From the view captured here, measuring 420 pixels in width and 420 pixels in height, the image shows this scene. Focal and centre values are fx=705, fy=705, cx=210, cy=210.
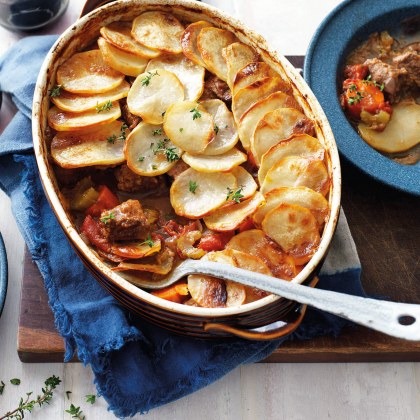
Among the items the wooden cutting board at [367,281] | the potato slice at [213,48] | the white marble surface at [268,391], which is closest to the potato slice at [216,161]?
the potato slice at [213,48]

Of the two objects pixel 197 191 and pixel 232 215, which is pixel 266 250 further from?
pixel 197 191

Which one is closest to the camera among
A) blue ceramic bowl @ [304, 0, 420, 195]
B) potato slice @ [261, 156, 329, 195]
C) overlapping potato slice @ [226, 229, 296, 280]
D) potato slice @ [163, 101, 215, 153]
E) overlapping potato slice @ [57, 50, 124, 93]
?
overlapping potato slice @ [226, 229, 296, 280]

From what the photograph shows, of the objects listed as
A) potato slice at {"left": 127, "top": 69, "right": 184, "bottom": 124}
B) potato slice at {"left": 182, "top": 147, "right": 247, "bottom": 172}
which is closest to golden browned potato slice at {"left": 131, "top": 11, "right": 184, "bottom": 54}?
potato slice at {"left": 127, "top": 69, "right": 184, "bottom": 124}

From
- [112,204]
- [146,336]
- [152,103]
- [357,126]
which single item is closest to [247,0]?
[357,126]

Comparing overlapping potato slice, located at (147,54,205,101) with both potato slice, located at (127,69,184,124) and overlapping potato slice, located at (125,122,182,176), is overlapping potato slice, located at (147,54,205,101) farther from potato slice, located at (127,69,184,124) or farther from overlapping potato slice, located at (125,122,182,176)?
overlapping potato slice, located at (125,122,182,176)

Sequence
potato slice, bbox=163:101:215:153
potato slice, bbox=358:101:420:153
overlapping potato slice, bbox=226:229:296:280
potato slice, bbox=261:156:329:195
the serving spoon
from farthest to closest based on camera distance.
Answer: potato slice, bbox=358:101:420:153 < potato slice, bbox=163:101:215:153 < potato slice, bbox=261:156:329:195 < overlapping potato slice, bbox=226:229:296:280 < the serving spoon

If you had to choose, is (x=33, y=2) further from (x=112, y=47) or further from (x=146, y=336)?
(x=146, y=336)
